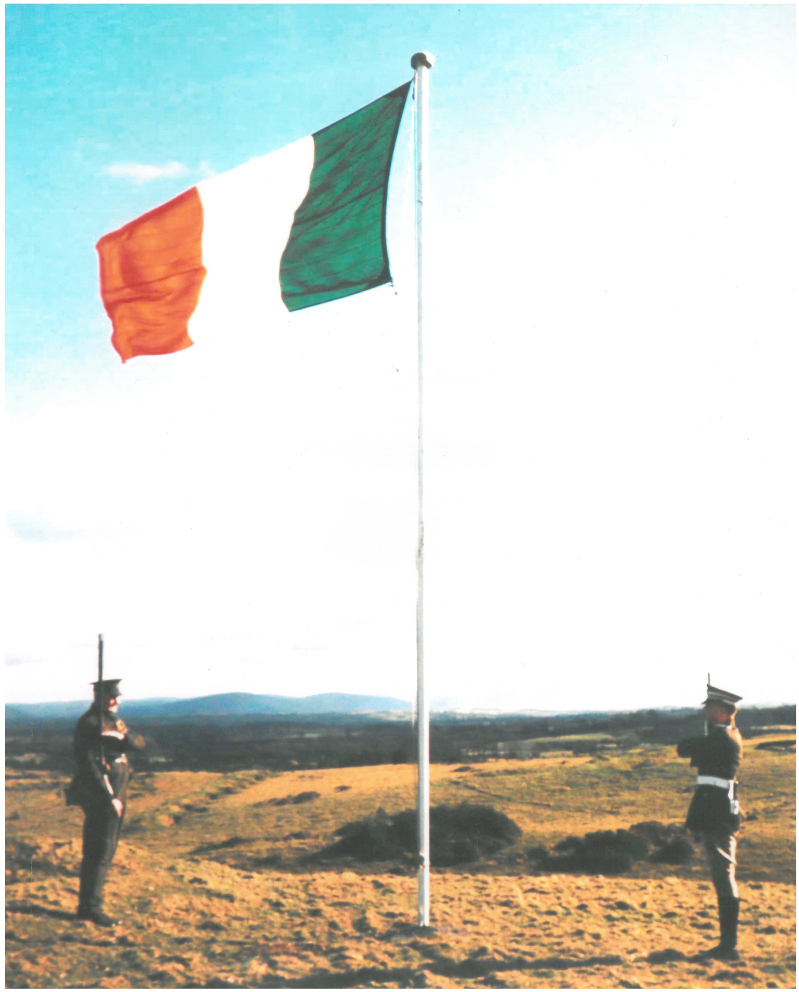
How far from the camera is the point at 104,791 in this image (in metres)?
5.72

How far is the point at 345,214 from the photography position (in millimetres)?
5887

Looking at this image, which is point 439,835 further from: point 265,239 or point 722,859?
point 265,239

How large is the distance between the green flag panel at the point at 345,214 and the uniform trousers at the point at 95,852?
380 cm

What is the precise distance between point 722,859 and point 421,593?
2506 millimetres

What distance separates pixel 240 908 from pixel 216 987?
734mm

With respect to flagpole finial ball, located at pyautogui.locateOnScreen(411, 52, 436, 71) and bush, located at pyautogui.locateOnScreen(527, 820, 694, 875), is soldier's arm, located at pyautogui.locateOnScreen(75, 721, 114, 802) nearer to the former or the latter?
bush, located at pyautogui.locateOnScreen(527, 820, 694, 875)

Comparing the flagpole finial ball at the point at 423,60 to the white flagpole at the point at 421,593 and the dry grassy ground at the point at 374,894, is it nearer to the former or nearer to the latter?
the white flagpole at the point at 421,593

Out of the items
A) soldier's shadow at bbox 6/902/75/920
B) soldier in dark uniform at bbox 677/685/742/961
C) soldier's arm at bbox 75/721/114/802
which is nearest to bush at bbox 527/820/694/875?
soldier in dark uniform at bbox 677/685/742/961

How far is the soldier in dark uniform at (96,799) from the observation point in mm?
5715

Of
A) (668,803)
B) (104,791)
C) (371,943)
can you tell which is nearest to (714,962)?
(668,803)

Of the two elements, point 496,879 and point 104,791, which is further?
point 496,879

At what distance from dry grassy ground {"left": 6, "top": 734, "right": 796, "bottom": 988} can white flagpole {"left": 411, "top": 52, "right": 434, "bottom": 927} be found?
49 centimetres

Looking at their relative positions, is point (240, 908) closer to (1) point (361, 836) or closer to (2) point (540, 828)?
(1) point (361, 836)

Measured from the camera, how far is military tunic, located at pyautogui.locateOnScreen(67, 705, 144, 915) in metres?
5.71
